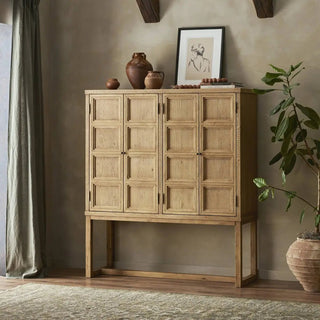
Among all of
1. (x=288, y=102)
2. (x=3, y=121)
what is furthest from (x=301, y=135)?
(x=3, y=121)

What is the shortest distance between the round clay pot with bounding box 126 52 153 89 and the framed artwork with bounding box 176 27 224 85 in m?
0.30

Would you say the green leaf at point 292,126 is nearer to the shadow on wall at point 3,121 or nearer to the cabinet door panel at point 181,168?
the cabinet door panel at point 181,168

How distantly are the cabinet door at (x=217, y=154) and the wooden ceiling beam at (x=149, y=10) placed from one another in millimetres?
1042

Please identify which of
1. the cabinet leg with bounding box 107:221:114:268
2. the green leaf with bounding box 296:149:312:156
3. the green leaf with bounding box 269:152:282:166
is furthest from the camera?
the cabinet leg with bounding box 107:221:114:268

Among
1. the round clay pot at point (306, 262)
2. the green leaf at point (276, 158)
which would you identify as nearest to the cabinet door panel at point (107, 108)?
the green leaf at point (276, 158)

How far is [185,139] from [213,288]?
1225mm

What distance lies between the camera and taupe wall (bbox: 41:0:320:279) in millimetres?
6359

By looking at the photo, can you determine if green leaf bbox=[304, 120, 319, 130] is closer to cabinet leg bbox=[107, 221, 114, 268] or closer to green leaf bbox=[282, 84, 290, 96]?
green leaf bbox=[282, 84, 290, 96]

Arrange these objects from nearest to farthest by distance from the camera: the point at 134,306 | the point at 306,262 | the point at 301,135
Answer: the point at 134,306 < the point at 306,262 < the point at 301,135

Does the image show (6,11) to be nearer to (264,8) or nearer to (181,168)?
(181,168)

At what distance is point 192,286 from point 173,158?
3.46ft

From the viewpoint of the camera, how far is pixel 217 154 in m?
6.09

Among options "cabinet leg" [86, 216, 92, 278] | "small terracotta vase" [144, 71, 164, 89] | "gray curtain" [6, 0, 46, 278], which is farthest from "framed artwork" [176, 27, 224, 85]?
"cabinet leg" [86, 216, 92, 278]

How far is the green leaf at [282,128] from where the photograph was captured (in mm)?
5792
